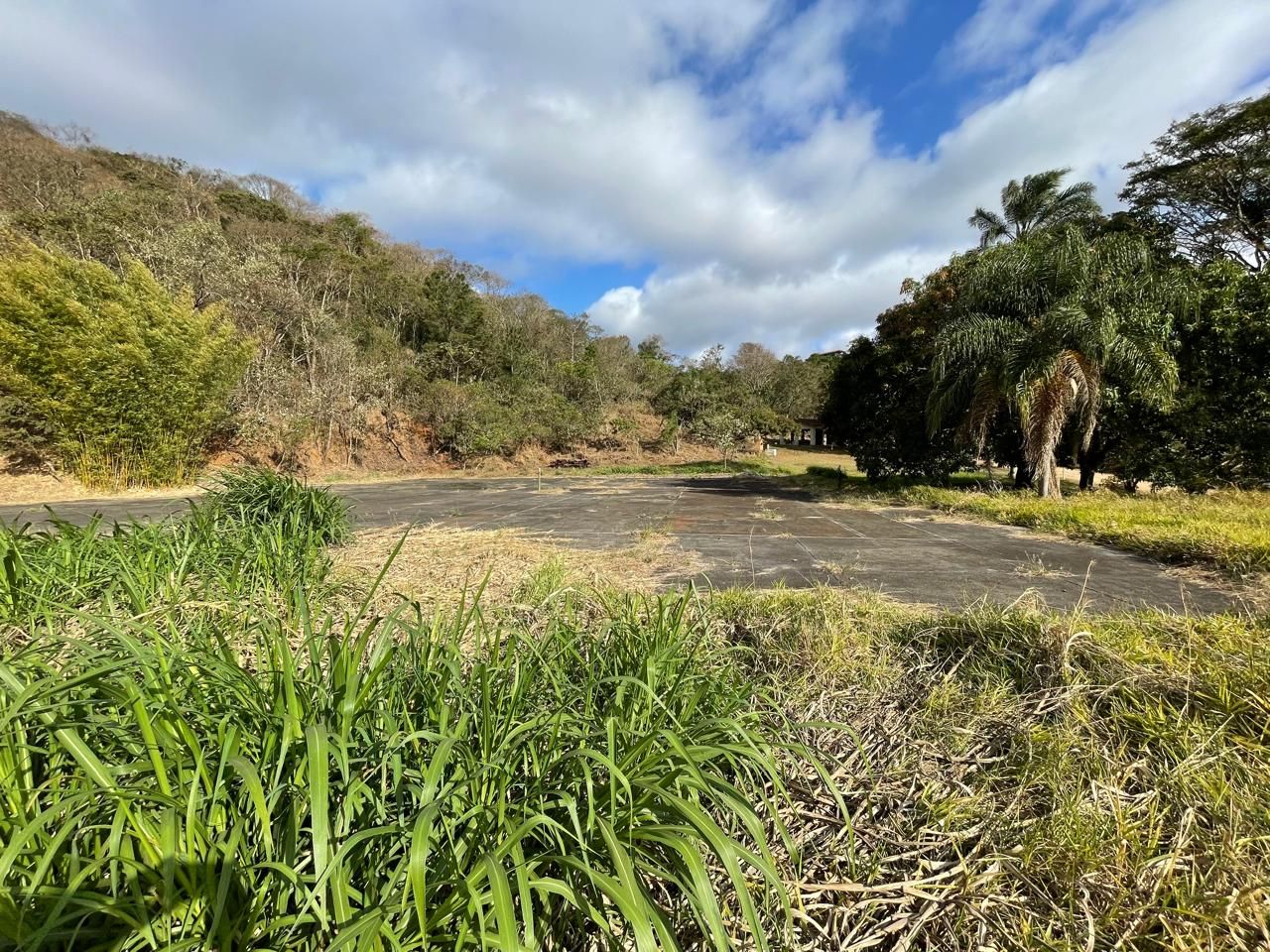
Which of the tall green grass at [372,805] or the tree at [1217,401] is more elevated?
the tree at [1217,401]

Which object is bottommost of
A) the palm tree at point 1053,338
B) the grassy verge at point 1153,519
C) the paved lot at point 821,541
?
the paved lot at point 821,541

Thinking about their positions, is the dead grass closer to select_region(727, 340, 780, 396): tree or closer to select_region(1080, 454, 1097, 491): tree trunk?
select_region(1080, 454, 1097, 491): tree trunk

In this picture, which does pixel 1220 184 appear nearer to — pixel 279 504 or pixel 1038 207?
pixel 1038 207

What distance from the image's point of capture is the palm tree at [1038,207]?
48.8ft

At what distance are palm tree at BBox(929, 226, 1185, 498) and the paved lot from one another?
8.37 feet

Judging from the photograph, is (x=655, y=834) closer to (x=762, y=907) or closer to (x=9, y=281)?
(x=762, y=907)

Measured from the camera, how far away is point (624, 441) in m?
28.8

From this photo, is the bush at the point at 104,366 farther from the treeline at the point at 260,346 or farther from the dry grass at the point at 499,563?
the dry grass at the point at 499,563

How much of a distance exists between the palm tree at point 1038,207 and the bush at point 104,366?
22.6m

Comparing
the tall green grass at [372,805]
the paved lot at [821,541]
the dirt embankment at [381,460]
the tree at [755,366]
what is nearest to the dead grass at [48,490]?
the dirt embankment at [381,460]

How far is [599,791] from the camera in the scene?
130 cm

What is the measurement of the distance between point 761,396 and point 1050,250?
28.5 metres

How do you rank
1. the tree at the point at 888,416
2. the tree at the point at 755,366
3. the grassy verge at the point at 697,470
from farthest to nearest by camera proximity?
the tree at the point at 755,366
the grassy verge at the point at 697,470
the tree at the point at 888,416

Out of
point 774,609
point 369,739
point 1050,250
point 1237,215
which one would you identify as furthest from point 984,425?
point 1237,215
